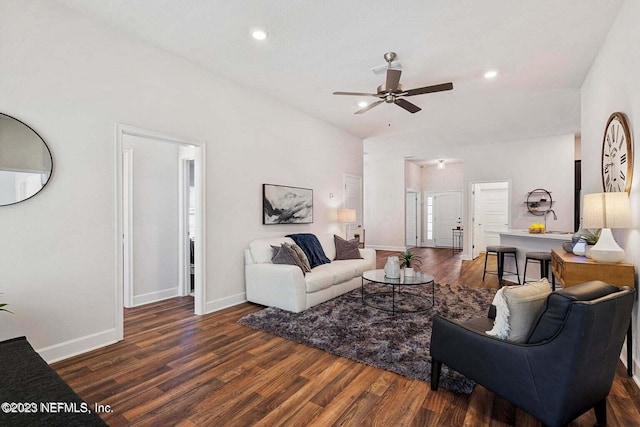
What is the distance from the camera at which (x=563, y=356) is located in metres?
1.51

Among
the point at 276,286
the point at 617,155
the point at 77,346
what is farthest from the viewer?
the point at 276,286

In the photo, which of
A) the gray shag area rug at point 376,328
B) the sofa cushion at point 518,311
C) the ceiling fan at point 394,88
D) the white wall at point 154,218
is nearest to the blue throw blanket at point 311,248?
the gray shag area rug at point 376,328

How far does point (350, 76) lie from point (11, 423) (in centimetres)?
412

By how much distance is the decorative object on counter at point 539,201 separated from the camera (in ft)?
24.2

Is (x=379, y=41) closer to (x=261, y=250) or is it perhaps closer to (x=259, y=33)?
(x=259, y=33)

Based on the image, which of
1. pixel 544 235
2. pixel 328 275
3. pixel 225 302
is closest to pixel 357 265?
pixel 328 275

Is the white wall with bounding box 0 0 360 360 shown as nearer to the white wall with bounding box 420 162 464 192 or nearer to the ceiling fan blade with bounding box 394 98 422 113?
the ceiling fan blade with bounding box 394 98 422 113

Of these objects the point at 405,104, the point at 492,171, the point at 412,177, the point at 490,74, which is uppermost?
the point at 490,74

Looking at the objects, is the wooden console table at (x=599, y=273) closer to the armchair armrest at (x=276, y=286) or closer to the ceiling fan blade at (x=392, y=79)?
the ceiling fan blade at (x=392, y=79)

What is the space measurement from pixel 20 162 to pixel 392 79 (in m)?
3.36

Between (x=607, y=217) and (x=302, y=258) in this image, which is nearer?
(x=607, y=217)

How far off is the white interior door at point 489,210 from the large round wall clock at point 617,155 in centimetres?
554

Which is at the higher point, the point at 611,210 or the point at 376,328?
the point at 611,210

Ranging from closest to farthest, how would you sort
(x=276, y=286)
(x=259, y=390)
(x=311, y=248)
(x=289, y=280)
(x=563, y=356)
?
(x=563, y=356)
(x=259, y=390)
(x=289, y=280)
(x=276, y=286)
(x=311, y=248)
